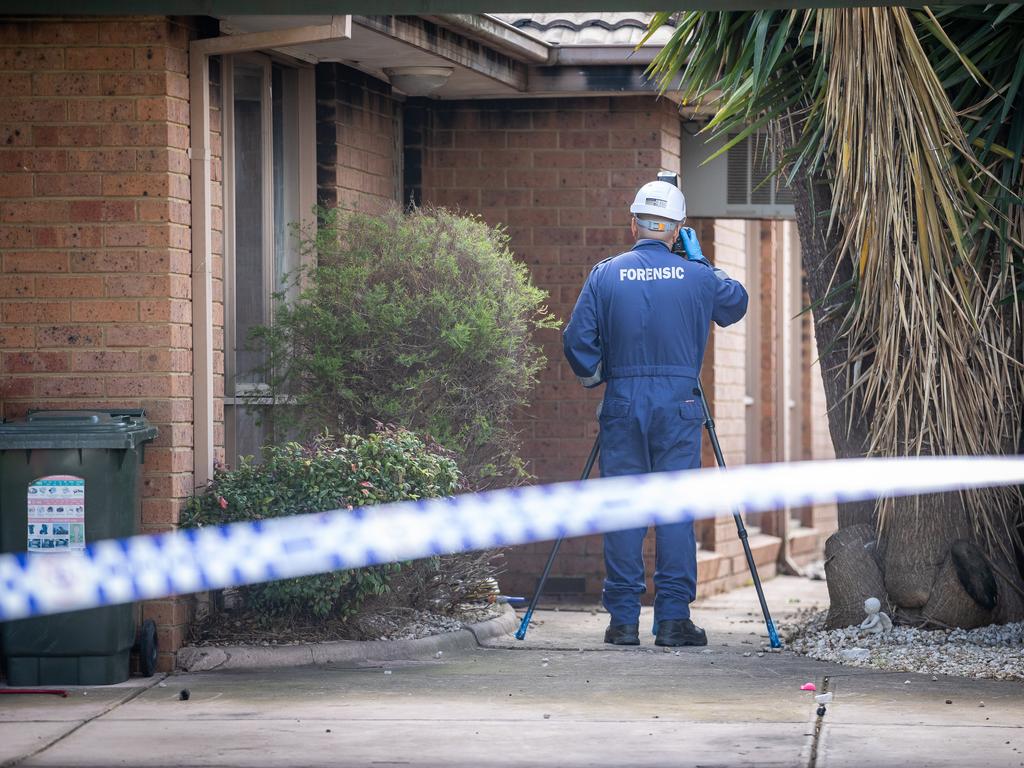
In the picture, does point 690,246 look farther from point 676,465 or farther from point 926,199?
point 926,199

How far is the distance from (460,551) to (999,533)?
247 cm

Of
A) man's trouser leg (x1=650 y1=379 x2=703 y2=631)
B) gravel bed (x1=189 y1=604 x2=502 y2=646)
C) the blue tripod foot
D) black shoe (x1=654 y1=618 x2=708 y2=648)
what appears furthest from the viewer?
the blue tripod foot

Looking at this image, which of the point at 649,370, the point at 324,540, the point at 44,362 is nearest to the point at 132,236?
the point at 44,362

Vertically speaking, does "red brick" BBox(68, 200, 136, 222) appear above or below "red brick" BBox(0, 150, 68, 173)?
below

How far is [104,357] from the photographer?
6.87m

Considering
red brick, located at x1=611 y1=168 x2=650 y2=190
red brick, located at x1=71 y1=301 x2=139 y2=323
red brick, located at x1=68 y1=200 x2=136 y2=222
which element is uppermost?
red brick, located at x1=611 y1=168 x2=650 y2=190

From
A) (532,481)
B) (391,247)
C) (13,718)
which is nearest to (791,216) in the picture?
(532,481)

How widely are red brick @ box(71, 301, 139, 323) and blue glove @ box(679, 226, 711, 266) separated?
2548 mm

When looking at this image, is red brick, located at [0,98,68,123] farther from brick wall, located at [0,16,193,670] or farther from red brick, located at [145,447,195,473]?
red brick, located at [145,447,195,473]

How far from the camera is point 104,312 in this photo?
688 centimetres

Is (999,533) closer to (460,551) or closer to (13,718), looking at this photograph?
(460,551)

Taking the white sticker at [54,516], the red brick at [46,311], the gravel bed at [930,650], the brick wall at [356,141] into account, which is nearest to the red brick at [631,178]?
the brick wall at [356,141]

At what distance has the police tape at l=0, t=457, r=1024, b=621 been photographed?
253 inches

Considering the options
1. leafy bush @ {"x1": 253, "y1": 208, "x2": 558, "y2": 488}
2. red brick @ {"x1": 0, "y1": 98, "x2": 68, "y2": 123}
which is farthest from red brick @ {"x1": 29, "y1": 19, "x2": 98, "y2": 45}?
leafy bush @ {"x1": 253, "y1": 208, "x2": 558, "y2": 488}
